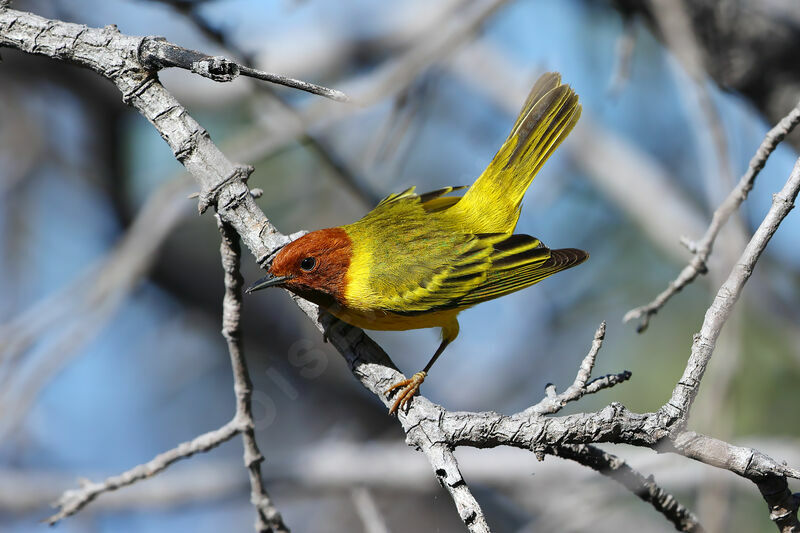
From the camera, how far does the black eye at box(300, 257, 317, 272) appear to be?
323 cm

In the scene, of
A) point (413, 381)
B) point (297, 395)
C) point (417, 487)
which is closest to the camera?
point (413, 381)

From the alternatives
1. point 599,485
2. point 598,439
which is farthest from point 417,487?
point 598,439

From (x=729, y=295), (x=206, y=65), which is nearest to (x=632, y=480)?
(x=729, y=295)

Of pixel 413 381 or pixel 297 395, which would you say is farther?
pixel 297 395

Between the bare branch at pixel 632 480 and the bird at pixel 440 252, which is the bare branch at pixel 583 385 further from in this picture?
the bird at pixel 440 252

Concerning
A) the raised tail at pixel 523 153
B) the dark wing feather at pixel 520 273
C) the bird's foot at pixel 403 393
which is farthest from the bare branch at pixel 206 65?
the raised tail at pixel 523 153

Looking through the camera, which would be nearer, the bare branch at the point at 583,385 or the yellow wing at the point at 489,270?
the bare branch at the point at 583,385

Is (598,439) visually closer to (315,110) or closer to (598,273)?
(315,110)

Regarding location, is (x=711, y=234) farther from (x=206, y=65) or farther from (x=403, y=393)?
(x=206, y=65)

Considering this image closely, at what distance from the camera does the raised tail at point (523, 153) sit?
4.16 metres

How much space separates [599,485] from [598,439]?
2459 mm

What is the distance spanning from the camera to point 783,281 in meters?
6.48

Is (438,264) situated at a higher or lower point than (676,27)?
lower

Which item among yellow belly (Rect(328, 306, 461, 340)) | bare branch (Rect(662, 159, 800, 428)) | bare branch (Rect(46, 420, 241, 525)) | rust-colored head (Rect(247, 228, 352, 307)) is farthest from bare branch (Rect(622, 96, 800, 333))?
bare branch (Rect(46, 420, 241, 525))
